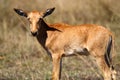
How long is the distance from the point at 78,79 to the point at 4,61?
2.76 meters

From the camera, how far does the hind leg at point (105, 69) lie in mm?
11258

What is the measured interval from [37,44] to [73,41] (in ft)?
12.2

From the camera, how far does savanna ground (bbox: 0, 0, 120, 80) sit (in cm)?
1241

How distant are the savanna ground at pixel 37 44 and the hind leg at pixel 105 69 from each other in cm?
51

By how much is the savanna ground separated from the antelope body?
1.80 ft

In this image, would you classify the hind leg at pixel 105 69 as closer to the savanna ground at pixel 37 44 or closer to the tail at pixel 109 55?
the tail at pixel 109 55

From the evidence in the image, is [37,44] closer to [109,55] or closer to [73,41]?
[73,41]

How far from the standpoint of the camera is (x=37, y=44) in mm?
15055

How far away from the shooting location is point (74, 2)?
19.7 m

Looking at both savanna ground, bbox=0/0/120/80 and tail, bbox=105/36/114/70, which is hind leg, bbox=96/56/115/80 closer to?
tail, bbox=105/36/114/70

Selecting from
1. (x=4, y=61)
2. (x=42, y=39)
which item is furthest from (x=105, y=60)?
(x=4, y=61)

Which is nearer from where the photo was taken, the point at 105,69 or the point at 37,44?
the point at 105,69

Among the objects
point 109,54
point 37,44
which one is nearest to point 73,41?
point 109,54

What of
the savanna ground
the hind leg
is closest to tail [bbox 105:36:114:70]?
the hind leg
